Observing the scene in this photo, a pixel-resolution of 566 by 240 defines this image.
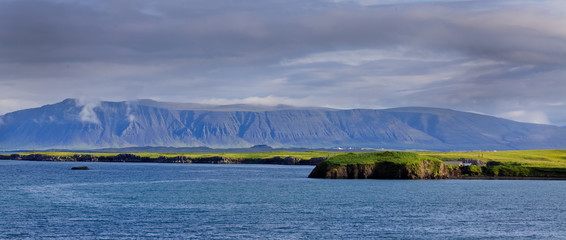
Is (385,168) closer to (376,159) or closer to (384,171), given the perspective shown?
(384,171)

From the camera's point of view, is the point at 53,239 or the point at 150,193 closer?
the point at 53,239

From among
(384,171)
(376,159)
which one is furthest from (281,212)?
(376,159)

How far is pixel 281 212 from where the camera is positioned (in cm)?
7250

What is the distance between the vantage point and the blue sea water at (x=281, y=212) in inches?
2251

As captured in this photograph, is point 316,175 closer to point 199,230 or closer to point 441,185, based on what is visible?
point 441,185

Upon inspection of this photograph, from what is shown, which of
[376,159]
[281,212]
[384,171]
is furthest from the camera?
[376,159]

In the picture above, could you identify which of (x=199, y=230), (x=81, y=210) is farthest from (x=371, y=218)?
(x=81, y=210)

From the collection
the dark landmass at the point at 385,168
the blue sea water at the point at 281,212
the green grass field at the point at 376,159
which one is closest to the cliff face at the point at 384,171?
the dark landmass at the point at 385,168

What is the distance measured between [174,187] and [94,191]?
49.3 ft

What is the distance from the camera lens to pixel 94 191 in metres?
101

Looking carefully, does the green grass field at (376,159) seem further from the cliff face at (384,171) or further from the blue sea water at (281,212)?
the blue sea water at (281,212)

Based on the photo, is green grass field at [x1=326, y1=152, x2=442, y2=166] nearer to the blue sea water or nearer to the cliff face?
the cliff face

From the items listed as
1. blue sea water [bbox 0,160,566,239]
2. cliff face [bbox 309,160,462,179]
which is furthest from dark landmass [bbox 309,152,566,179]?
blue sea water [bbox 0,160,566,239]

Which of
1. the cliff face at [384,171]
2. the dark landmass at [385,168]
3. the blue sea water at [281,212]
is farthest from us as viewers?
the dark landmass at [385,168]
